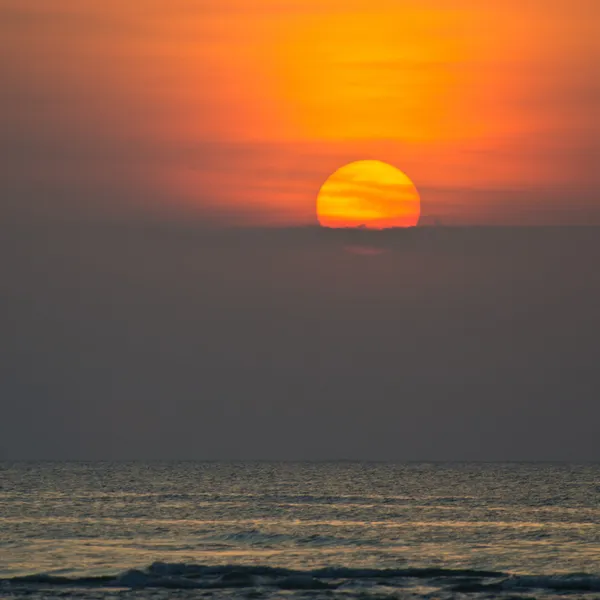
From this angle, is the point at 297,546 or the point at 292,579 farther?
the point at 297,546

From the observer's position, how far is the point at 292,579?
196ft

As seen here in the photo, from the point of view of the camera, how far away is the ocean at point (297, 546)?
57031 millimetres

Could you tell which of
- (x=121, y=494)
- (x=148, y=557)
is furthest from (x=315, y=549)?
(x=121, y=494)

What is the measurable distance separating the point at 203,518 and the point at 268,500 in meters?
29.6

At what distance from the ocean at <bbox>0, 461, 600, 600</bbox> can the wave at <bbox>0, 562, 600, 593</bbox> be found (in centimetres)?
10

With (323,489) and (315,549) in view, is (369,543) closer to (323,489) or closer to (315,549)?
(315,549)

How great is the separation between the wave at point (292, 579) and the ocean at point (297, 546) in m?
0.10

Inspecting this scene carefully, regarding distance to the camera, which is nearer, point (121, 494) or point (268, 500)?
point (268, 500)

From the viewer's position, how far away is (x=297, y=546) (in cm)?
7612

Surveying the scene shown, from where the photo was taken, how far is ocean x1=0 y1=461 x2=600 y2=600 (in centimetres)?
5703

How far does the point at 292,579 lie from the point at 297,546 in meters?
16.5

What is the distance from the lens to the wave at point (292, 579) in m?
57.1

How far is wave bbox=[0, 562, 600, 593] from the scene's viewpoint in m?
57.1

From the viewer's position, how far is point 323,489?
161 meters
